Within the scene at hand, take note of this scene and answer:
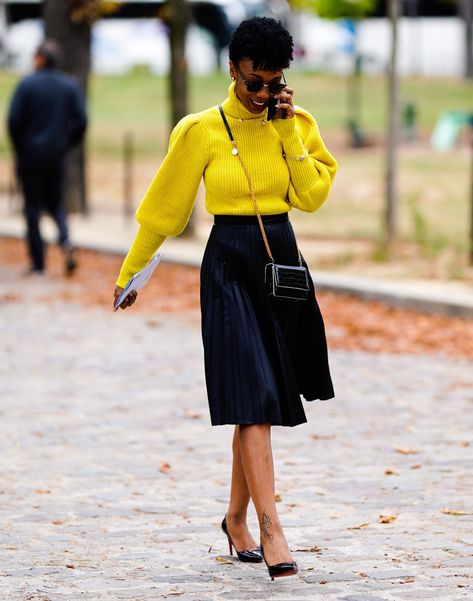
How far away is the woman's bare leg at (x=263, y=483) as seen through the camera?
5.01m

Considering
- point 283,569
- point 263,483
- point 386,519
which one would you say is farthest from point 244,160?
point 386,519

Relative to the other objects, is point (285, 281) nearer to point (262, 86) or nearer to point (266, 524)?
point (262, 86)

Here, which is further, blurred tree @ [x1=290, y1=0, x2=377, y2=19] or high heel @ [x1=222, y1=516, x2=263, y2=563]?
blurred tree @ [x1=290, y1=0, x2=377, y2=19]

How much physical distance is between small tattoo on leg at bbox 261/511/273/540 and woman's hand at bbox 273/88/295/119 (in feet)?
4.24

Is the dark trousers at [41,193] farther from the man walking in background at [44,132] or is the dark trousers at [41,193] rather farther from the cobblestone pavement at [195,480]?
the cobblestone pavement at [195,480]

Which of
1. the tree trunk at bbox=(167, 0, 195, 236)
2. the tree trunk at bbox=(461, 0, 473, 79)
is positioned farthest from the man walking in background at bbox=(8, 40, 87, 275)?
the tree trunk at bbox=(461, 0, 473, 79)

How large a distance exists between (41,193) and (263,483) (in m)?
9.57

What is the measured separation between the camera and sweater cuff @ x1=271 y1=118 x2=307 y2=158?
5109 millimetres

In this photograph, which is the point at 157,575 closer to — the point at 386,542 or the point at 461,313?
the point at 386,542

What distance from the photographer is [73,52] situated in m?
21.1

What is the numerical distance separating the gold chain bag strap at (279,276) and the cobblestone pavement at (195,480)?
940 mm

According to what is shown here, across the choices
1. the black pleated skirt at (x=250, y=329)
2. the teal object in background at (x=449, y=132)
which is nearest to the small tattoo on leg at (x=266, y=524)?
the black pleated skirt at (x=250, y=329)

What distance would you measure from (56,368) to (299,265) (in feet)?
15.8

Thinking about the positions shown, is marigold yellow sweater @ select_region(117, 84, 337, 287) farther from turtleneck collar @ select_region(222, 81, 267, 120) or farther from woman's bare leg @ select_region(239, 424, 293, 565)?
woman's bare leg @ select_region(239, 424, 293, 565)
